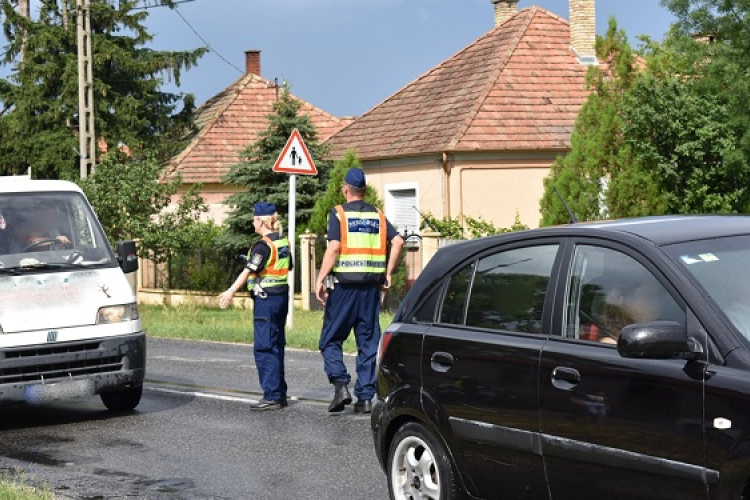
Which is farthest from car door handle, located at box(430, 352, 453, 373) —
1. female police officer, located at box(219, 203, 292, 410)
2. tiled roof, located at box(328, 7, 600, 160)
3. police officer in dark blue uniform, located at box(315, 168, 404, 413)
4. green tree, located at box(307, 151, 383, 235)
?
tiled roof, located at box(328, 7, 600, 160)

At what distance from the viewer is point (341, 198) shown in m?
31.7

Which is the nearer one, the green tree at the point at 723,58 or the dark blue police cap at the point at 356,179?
the dark blue police cap at the point at 356,179

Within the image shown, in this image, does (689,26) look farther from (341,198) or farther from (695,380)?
(695,380)

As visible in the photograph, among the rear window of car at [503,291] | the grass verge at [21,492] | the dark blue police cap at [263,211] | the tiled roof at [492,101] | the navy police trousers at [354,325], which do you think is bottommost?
the grass verge at [21,492]

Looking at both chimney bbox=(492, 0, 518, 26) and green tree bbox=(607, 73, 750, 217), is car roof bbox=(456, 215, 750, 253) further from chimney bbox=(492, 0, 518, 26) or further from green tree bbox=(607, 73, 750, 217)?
chimney bbox=(492, 0, 518, 26)

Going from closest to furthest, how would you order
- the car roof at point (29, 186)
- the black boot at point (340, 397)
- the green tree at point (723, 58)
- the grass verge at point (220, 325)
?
the black boot at point (340, 397)
the car roof at point (29, 186)
the grass verge at point (220, 325)
the green tree at point (723, 58)

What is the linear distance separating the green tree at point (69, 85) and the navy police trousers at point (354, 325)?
34.5 metres

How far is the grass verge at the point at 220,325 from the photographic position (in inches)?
829

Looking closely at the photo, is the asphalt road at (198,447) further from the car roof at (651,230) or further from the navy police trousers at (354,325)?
the car roof at (651,230)

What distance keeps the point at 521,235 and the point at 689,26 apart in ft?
83.9

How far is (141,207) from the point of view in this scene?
32469 mm

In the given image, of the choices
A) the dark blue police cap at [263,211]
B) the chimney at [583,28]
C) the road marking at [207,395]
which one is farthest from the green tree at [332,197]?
the dark blue police cap at [263,211]

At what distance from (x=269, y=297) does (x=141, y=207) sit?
67.9 feet

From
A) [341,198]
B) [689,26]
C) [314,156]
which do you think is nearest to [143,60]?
[314,156]
